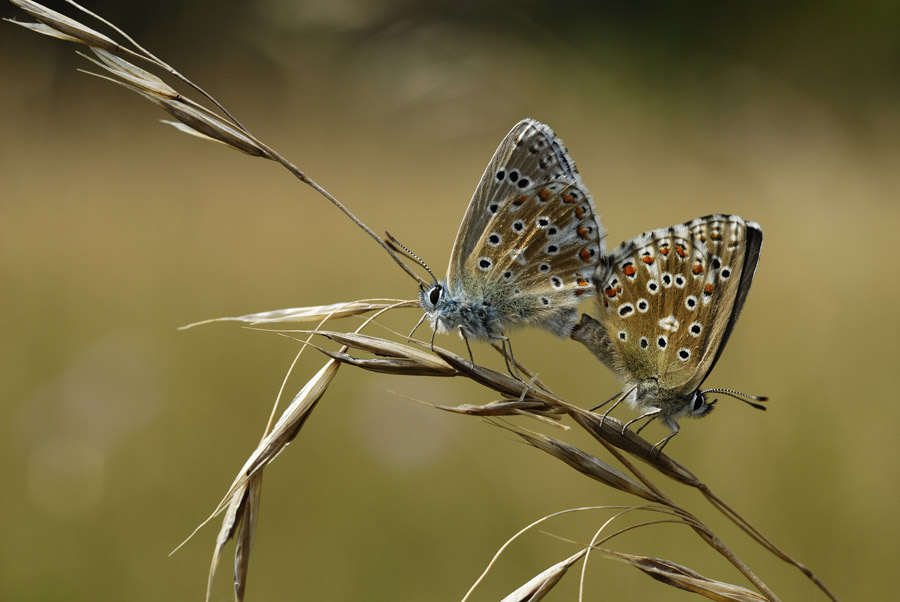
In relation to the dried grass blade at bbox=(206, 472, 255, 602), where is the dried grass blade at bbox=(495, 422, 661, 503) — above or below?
above

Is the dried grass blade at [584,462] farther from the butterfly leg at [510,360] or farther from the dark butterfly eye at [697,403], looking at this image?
the dark butterfly eye at [697,403]

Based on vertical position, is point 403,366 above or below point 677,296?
below

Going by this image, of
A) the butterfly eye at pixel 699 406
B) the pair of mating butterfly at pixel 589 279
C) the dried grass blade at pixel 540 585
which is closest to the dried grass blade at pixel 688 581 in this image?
the dried grass blade at pixel 540 585

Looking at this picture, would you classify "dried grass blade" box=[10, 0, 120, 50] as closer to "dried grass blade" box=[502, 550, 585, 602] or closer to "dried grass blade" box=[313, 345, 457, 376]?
"dried grass blade" box=[313, 345, 457, 376]

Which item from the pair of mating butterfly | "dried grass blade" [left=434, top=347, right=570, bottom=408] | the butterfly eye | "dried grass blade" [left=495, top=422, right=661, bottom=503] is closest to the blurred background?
"dried grass blade" [left=434, top=347, right=570, bottom=408]

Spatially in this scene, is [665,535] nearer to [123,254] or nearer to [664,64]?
[123,254]

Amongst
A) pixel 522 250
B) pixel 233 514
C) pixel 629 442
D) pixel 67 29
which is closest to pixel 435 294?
pixel 522 250

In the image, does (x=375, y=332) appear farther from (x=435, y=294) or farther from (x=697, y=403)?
(x=697, y=403)
